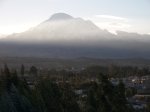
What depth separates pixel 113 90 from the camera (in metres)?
19.7

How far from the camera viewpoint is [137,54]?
190500 millimetres

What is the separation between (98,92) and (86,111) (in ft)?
6.57

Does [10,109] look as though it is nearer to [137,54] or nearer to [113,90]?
[113,90]

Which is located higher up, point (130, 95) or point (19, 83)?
point (19, 83)

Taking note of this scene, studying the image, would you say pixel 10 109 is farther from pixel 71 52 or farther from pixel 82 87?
pixel 71 52

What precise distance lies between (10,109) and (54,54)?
169 metres

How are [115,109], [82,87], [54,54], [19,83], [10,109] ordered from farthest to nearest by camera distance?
1. [54,54]
2. [82,87]
3. [19,83]
4. [115,109]
5. [10,109]

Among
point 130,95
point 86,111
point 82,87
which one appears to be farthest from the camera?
point 82,87

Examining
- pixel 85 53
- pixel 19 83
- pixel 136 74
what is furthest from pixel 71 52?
pixel 19 83

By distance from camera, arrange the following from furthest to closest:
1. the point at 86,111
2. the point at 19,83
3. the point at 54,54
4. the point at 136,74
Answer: the point at 54,54 → the point at 136,74 → the point at 19,83 → the point at 86,111

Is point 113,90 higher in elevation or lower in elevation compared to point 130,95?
higher

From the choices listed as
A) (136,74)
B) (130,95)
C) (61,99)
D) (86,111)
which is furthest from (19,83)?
(136,74)

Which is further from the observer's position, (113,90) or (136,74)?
(136,74)

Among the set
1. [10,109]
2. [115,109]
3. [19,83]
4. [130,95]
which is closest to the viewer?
[10,109]
